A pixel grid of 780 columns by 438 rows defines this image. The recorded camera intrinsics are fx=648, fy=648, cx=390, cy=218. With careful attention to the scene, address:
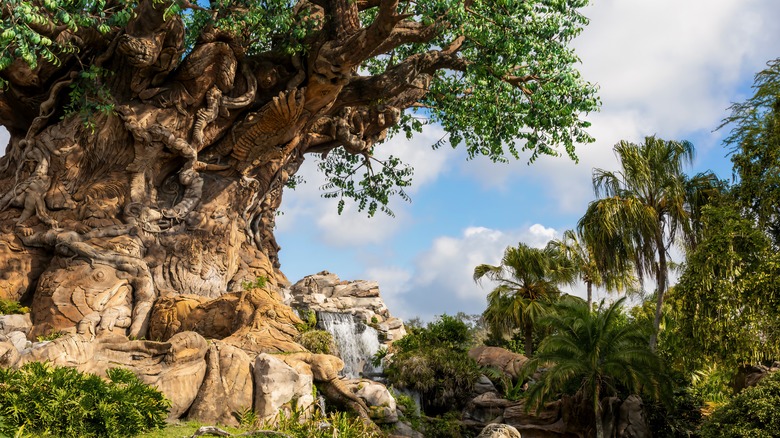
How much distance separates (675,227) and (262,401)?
14.9m

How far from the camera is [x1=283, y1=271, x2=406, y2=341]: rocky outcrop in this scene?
23.7 metres

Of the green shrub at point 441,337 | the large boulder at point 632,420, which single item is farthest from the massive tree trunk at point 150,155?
the large boulder at point 632,420

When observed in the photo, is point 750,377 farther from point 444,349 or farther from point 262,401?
point 262,401

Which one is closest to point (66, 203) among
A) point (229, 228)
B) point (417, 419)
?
point (229, 228)

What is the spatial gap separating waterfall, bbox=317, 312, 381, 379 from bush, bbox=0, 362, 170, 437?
1134 cm

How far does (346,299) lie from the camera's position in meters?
26.4

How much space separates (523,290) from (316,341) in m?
14.4

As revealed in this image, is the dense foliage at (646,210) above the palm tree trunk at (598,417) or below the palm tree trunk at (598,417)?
above

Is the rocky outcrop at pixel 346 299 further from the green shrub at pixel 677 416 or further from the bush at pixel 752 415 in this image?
the bush at pixel 752 415

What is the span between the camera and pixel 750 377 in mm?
17062

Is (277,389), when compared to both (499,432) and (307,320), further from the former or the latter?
(307,320)

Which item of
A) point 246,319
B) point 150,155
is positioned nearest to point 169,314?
point 246,319

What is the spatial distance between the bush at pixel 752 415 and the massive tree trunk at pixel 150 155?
40.4 feet

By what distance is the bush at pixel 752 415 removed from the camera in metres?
12.9
